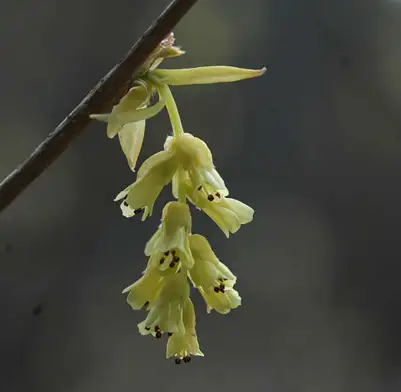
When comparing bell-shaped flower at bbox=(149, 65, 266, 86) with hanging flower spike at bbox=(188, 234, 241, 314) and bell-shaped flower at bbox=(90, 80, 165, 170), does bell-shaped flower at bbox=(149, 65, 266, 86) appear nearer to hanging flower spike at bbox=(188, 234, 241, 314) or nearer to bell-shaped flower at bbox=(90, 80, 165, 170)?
bell-shaped flower at bbox=(90, 80, 165, 170)

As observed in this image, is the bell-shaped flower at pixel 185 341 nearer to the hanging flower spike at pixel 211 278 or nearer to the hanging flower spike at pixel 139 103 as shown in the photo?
the hanging flower spike at pixel 211 278

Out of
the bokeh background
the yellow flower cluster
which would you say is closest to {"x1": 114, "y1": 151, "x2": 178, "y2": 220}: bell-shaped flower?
the yellow flower cluster

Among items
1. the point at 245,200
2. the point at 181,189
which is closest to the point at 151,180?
the point at 181,189

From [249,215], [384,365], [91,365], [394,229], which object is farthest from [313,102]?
[249,215]

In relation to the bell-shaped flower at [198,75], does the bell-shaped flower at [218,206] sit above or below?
below

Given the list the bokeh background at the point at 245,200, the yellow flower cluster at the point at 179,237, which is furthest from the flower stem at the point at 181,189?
the bokeh background at the point at 245,200

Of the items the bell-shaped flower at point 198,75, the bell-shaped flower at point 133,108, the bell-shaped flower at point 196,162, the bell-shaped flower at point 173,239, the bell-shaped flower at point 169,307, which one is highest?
the bell-shaped flower at point 198,75

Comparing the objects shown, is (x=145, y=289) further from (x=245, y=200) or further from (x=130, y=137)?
(x=245, y=200)

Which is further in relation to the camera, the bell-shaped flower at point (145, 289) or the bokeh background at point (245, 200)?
the bokeh background at point (245, 200)
